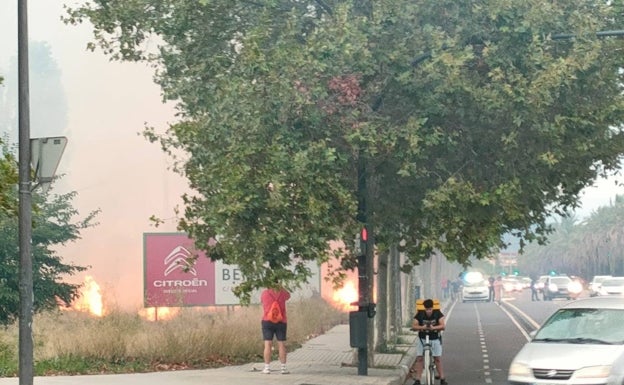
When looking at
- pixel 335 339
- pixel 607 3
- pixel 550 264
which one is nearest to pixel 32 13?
pixel 335 339

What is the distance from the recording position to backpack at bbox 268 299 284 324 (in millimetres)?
20594

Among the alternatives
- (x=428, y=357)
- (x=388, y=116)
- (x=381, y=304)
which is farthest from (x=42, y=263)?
(x=428, y=357)

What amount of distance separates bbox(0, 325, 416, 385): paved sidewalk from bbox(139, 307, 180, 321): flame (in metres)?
7.51

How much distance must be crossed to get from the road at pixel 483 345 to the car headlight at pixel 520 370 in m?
5.43

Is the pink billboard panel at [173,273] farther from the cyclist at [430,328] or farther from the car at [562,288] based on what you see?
the car at [562,288]

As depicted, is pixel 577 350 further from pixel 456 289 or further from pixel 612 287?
pixel 456 289

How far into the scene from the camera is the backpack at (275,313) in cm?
2059

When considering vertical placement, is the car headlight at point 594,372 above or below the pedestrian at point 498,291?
above

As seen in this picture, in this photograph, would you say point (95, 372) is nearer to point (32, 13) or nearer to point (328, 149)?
point (328, 149)

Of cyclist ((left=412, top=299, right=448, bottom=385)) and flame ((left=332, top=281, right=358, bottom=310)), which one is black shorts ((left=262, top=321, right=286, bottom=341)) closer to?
cyclist ((left=412, top=299, right=448, bottom=385))

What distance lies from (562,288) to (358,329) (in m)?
54.9

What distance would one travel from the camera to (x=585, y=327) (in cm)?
1694

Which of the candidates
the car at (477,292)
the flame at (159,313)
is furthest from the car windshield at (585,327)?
the car at (477,292)

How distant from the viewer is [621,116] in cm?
1938
